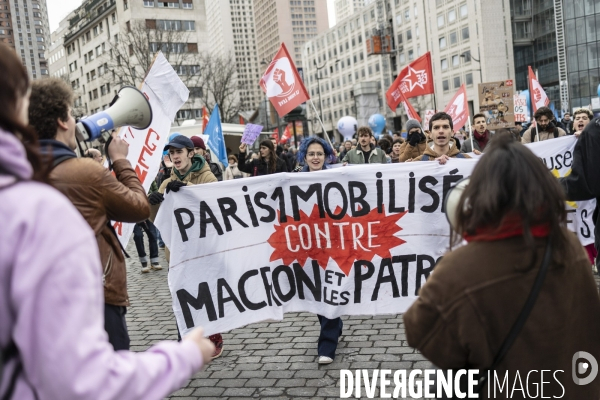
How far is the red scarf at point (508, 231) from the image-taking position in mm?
1784

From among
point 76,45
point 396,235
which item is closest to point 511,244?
point 396,235

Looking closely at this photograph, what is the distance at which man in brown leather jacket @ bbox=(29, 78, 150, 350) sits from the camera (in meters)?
2.55

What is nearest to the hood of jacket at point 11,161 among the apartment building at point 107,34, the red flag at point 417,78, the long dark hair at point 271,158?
the long dark hair at point 271,158

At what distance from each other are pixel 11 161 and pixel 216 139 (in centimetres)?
1236

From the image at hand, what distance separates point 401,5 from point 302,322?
288ft

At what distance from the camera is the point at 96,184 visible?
8.89 ft

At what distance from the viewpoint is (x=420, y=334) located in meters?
1.85

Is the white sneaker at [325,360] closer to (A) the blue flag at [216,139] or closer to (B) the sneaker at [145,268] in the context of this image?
(B) the sneaker at [145,268]

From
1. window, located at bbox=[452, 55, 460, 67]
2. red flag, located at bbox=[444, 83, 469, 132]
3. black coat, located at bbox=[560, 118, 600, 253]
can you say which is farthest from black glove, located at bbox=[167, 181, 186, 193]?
window, located at bbox=[452, 55, 460, 67]

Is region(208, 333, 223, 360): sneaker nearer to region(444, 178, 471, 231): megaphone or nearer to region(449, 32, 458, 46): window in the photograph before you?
region(444, 178, 471, 231): megaphone

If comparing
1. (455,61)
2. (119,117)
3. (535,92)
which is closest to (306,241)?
(119,117)

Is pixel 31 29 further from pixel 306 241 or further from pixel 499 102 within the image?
pixel 306 241

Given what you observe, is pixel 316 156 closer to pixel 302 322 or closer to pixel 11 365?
pixel 302 322

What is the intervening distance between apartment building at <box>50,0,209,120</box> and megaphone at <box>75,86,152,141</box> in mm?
59715
